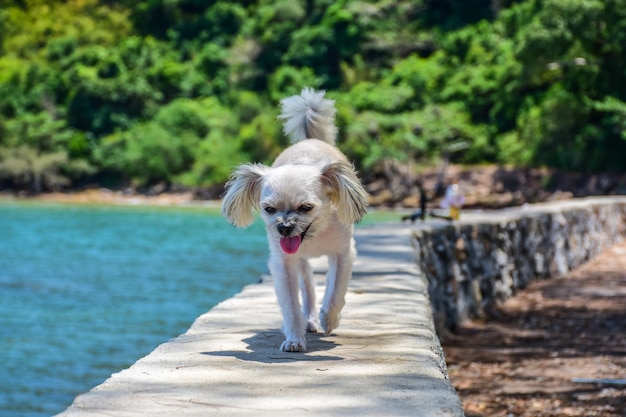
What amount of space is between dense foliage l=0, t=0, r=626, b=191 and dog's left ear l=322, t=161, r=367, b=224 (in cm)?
3233

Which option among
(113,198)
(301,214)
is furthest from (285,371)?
(113,198)

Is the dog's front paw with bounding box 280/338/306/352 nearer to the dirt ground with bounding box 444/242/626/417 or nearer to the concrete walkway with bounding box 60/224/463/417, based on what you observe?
the concrete walkway with bounding box 60/224/463/417

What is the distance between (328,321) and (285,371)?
1120mm

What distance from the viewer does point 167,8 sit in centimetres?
8575

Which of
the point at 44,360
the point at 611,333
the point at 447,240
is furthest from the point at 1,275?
the point at 611,333

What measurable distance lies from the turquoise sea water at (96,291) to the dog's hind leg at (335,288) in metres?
4.73

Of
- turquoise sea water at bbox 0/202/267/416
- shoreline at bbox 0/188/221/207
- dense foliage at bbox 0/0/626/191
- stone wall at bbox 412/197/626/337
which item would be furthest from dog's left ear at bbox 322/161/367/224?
shoreline at bbox 0/188/221/207

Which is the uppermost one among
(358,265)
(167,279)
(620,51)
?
(620,51)

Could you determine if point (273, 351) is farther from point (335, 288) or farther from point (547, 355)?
point (547, 355)

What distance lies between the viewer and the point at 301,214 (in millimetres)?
4715

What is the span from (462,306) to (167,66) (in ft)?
210

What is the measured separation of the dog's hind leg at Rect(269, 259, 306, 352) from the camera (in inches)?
190

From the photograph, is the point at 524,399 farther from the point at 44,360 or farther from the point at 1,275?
the point at 1,275

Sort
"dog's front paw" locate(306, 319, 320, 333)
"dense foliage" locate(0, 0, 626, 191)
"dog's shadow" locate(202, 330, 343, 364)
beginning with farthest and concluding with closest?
"dense foliage" locate(0, 0, 626, 191) < "dog's front paw" locate(306, 319, 320, 333) < "dog's shadow" locate(202, 330, 343, 364)
